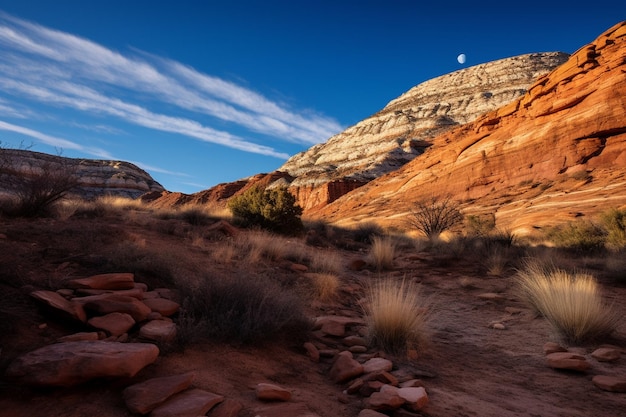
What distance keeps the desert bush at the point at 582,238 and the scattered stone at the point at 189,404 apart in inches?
520

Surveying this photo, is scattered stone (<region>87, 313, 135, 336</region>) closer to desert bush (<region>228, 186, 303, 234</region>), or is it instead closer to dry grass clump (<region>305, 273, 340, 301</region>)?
dry grass clump (<region>305, 273, 340, 301</region>)

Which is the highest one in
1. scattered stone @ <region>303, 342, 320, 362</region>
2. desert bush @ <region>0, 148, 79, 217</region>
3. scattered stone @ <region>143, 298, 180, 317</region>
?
desert bush @ <region>0, 148, 79, 217</region>

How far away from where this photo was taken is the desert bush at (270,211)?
1390 cm

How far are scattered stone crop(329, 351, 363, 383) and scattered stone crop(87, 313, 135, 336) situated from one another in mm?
1847

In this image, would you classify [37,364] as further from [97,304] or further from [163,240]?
[163,240]

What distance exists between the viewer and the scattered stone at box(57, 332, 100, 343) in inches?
106

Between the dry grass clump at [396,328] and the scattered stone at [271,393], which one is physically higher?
the dry grass clump at [396,328]

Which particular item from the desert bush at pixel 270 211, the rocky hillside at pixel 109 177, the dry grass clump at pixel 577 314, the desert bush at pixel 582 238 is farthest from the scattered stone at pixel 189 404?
the rocky hillside at pixel 109 177

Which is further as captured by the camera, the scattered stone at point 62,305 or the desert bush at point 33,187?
the desert bush at point 33,187

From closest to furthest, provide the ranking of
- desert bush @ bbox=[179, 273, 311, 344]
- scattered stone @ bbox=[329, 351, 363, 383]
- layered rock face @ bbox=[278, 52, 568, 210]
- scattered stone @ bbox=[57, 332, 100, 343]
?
scattered stone @ bbox=[57, 332, 100, 343] < scattered stone @ bbox=[329, 351, 363, 383] < desert bush @ bbox=[179, 273, 311, 344] < layered rock face @ bbox=[278, 52, 568, 210]

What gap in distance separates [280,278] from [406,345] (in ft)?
10.1

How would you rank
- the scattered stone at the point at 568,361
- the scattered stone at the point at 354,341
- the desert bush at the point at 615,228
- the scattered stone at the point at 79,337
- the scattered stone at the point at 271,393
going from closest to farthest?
the scattered stone at the point at 271,393 → the scattered stone at the point at 79,337 → the scattered stone at the point at 568,361 → the scattered stone at the point at 354,341 → the desert bush at the point at 615,228

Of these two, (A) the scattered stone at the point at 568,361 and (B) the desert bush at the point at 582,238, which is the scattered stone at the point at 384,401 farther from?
(B) the desert bush at the point at 582,238

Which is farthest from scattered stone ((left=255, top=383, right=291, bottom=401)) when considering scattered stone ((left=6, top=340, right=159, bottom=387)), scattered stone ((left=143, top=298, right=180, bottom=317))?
scattered stone ((left=143, top=298, right=180, bottom=317))
